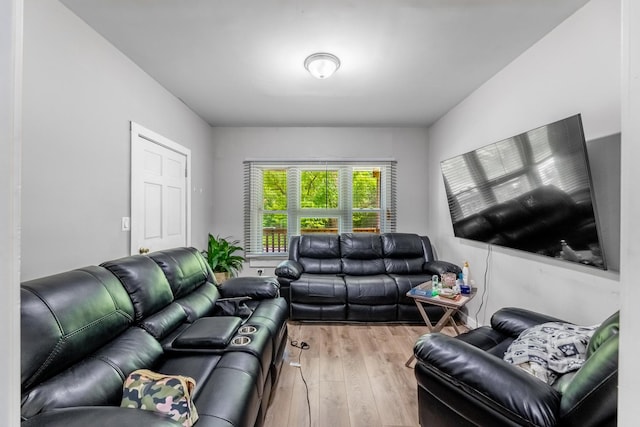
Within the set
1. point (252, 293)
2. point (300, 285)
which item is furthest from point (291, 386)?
point (300, 285)

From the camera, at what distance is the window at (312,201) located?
4371 millimetres

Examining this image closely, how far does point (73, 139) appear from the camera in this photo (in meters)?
1.82

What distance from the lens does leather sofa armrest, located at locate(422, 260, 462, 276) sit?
10.8 ft

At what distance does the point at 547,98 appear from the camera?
6.81ft

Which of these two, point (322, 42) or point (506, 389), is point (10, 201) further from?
point (322, 42)

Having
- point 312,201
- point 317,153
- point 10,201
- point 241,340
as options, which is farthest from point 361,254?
point 10,201

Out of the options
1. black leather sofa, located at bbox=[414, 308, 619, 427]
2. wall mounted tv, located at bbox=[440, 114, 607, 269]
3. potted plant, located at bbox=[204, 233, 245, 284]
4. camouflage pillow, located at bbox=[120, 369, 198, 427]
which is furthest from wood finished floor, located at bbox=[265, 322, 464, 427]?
wall mounted tv, located at bbox=[440, 114, 607, 269]

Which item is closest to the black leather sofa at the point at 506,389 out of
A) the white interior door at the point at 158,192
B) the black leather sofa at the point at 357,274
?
the black leather sofa at the point at 357,274

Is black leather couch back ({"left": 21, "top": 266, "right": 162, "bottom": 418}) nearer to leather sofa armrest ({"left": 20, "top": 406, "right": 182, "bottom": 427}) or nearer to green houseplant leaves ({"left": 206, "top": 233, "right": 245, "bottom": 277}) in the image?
leather sofa armrest ({"left": 20, "top": 406, "right": 182, "bottom": 427})

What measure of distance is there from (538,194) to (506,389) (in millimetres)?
1409

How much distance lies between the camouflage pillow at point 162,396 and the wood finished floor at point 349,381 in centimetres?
91

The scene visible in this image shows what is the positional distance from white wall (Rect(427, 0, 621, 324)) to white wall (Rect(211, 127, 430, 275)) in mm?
1127

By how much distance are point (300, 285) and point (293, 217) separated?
1341mm

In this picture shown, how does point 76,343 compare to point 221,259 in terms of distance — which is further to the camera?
point 221,259
